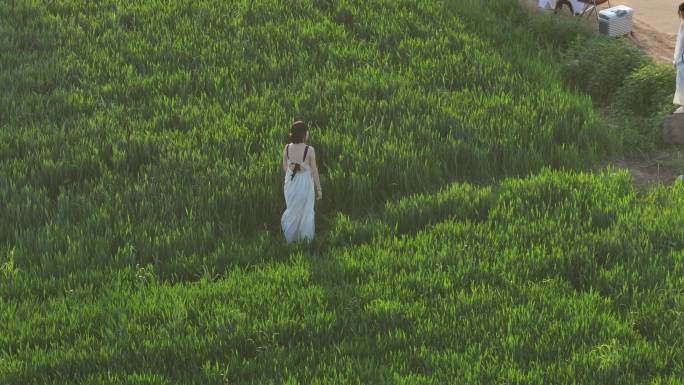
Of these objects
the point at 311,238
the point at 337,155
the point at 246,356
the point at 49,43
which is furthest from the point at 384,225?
the point at 49,43

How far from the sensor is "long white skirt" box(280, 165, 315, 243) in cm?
827

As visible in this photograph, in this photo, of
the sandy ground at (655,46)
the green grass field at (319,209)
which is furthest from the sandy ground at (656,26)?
the green grass field at (319,209)

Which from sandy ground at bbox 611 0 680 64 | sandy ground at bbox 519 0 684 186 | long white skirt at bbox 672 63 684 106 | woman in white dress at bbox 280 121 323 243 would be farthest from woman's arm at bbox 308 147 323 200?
sandy ground at bbox 611 0 680 64

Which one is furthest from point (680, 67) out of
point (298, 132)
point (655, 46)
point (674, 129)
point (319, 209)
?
point (298, 132)

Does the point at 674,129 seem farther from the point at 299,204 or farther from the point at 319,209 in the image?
the point at 299,204

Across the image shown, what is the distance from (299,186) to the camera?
8281mm

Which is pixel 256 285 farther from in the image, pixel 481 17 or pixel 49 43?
pixel 481 17

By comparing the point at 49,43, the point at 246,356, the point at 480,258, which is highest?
the point at 49,43

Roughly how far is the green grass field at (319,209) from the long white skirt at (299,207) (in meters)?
0.20

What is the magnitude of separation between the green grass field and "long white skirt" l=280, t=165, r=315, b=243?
0.20 meters

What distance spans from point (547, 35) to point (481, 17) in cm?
119

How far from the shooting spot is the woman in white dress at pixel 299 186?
26.8 feet

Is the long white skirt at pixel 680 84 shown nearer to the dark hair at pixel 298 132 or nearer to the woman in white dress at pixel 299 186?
the woman in white dress at pixel 299 186

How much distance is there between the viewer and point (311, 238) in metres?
8.44
